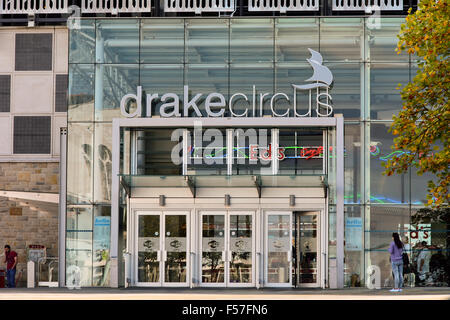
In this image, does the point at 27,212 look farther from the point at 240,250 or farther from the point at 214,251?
the point at 240,250

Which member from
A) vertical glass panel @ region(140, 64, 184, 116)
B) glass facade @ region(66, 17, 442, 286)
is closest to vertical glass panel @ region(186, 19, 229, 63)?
glass facade @ region(66, 17, 442, 286)

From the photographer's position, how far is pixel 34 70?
2848 cm

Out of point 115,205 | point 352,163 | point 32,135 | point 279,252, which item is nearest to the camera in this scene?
point 279,252

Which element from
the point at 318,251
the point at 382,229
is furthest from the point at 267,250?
the point at 382,229

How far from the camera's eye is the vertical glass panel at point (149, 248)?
78.9ft

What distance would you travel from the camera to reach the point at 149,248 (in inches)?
950

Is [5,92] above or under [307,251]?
above

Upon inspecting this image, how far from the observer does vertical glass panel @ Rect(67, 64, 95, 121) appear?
25031mm

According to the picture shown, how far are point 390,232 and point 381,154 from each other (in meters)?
2.30

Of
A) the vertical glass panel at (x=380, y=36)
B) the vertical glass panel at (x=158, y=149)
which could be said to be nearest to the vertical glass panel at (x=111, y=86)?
the vertical glass panel at (x=158, y=149)

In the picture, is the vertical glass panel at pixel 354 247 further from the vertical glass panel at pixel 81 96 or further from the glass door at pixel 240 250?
the vertical glass panel at pixel 81 96

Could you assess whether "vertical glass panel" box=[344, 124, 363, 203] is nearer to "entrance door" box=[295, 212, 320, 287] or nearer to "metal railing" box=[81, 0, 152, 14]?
"entrance door" box=[295, 212, 320, 287]

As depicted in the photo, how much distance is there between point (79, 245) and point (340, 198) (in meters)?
7.84
